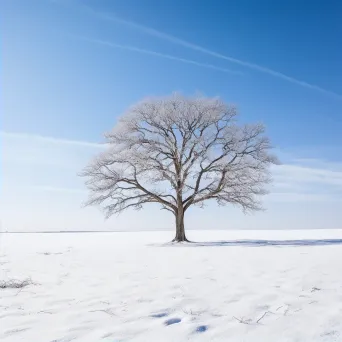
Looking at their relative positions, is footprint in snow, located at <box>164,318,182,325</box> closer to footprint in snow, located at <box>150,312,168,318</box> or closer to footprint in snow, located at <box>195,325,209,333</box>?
footprint in snow, located at <box>150,312,168,318</box>

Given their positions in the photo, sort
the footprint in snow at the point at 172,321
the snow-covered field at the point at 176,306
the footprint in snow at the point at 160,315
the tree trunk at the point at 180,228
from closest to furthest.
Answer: the snow-covered field at the point at 176,306 < the footprint in snow at the point at 172,321 < the footprint in snow at the point at 160,315 < the tree trunk at the point at 180,228

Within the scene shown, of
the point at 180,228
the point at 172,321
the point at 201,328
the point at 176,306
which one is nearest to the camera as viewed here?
the point at 201,328

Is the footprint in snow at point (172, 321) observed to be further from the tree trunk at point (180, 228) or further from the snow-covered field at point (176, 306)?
the tree trunk at point (180, 228)

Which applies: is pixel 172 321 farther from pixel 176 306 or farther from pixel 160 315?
pixel 176 306

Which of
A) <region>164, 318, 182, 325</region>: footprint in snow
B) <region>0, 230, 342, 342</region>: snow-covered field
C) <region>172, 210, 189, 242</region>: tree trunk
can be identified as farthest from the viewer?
<region>172, 210, 189, 242</region>: tree trunk

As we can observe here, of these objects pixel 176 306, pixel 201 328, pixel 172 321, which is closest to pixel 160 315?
pixel 172 321

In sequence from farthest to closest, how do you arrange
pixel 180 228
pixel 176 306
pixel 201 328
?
pixel 180 228 < pixel 176 306 < pixel 201 328

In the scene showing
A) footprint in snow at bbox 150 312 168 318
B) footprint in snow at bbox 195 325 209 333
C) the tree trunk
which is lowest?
footprint in snow at bbox 195 325 209 333

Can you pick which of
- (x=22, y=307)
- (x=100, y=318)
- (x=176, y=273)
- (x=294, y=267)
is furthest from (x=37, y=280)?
(x=294, y=267)

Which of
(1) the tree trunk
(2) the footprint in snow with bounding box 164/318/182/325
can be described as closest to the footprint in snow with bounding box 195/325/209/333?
(2) the footprint in snow with bounding box 164/318/182/325

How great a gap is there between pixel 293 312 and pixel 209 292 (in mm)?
1426

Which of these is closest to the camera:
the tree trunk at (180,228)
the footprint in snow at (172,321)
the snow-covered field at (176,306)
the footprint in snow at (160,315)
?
the snow-covered field at (176,306)

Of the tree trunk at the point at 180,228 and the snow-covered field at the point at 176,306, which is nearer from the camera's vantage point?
the snow-covered field at the point at 176,306

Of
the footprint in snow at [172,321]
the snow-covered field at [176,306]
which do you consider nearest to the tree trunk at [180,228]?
the snow-covered field at [176,306]
